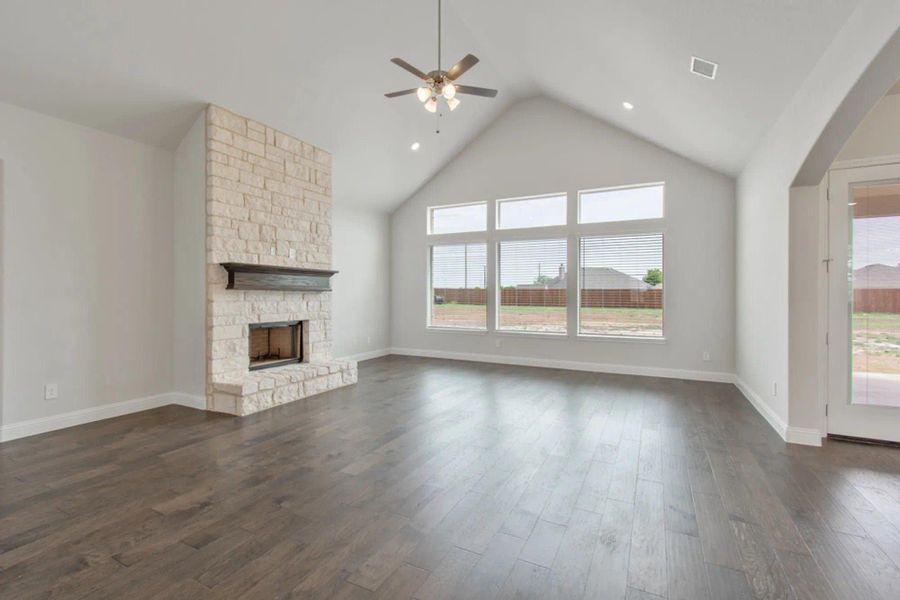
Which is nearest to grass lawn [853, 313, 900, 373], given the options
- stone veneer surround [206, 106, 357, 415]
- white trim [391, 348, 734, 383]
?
white trim [391, 348, 734, 383]

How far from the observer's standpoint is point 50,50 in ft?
10.8

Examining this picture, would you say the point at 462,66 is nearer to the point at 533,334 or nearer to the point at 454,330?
the point at 533,334

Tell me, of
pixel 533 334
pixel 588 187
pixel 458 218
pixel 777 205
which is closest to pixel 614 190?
pixel 588 187

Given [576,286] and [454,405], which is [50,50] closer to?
[454,405]

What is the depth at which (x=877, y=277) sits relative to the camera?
11.1ft

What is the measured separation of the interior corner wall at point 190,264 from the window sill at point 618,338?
523 cm

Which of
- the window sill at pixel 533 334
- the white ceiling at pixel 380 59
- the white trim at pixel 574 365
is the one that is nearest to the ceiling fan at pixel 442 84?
the white ceiling at pixel 380 59

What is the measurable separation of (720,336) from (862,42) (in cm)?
425

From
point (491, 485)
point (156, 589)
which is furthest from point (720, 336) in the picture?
point (156, 589)

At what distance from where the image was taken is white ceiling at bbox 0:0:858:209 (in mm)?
3032

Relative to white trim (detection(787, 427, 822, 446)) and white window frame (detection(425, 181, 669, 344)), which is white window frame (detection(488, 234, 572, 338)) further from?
white trim (detection(787, 427, 822, 446))

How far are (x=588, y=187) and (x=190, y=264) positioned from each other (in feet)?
18.3

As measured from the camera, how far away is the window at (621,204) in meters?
6.19

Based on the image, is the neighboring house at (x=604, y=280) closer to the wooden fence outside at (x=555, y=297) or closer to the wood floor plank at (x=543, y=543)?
the wooden fence outside at (x=555, y=297)
